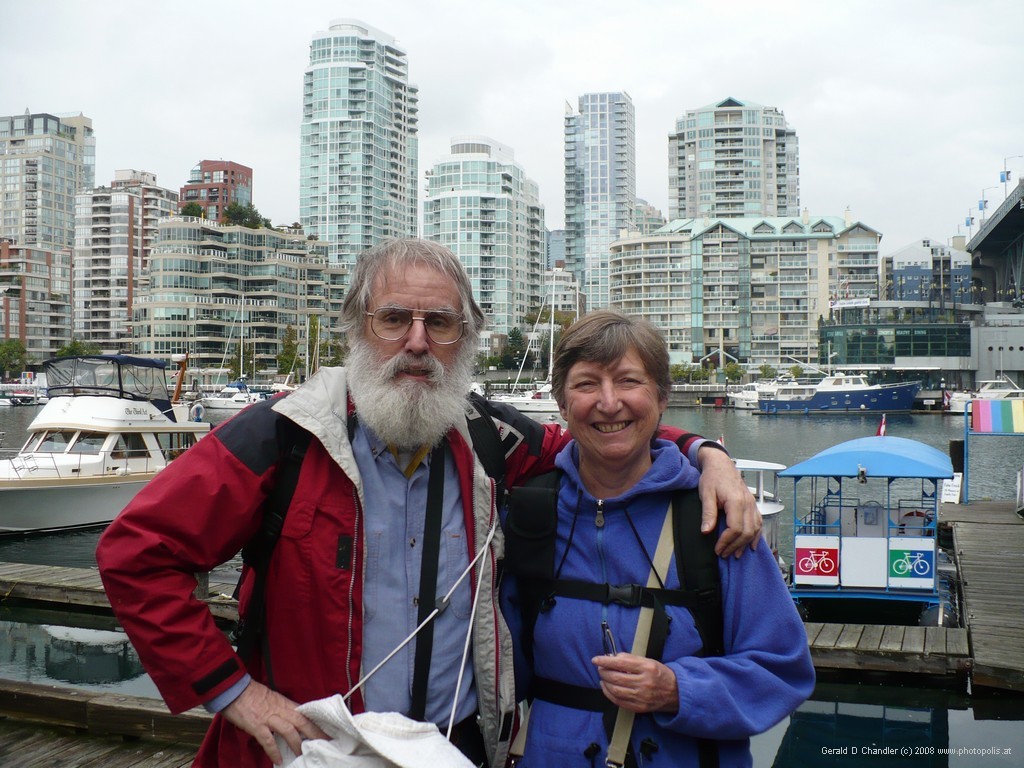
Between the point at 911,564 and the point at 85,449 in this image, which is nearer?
the point at 911,564

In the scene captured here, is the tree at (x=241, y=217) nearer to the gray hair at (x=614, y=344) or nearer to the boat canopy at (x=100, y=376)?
the boat canopy at (x=100, y=376)

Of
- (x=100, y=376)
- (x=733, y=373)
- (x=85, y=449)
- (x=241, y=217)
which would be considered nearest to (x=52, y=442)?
(x=85, y=449)

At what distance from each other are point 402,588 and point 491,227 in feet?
383

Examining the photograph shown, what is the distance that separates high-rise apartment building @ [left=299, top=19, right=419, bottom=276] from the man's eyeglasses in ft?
402

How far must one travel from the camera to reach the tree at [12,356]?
86125 mm

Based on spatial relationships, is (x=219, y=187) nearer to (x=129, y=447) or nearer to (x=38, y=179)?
(x=38, y=179)

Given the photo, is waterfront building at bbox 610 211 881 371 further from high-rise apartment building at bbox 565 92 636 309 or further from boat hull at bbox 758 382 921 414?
high-rise apartment building at bbox 565 92 636 309

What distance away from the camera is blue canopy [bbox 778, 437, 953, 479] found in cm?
966

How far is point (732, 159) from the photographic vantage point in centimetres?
12769

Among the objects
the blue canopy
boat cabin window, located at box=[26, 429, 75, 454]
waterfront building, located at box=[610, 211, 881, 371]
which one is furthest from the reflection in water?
waterfront building, located at box=[610, 211, 881, 371]

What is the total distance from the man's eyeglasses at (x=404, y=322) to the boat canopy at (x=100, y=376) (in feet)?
55.7

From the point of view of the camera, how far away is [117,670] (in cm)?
815

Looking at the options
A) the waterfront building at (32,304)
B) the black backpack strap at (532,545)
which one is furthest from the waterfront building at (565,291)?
the black backpack strap at (532,545)

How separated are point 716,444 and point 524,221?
124306 mm
